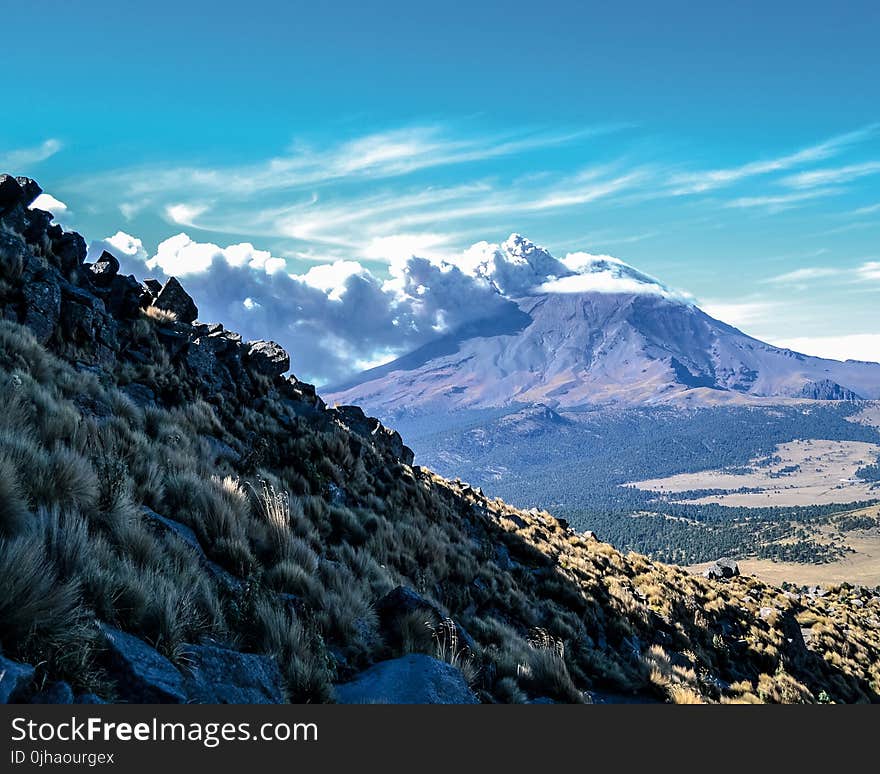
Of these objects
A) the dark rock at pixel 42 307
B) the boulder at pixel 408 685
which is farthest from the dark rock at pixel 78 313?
the boulder at pixel 408 685

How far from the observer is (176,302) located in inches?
867

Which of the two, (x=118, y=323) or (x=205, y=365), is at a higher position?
(x=118, y=323)

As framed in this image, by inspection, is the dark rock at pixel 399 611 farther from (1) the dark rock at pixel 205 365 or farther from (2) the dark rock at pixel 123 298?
(2) the dark rock at pixel 123 298

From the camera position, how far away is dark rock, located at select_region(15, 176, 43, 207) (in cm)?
2018

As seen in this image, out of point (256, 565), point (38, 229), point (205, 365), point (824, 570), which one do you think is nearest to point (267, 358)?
point (205, 365)

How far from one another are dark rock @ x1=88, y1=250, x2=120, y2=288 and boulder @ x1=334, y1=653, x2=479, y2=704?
733 inches

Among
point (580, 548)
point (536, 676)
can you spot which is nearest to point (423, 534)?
point (536, 676)

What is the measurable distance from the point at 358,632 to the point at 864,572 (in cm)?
22070

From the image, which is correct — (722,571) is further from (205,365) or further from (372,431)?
(205,365)

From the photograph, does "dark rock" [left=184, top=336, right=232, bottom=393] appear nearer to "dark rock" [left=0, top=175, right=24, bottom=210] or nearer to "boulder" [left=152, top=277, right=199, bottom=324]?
"boulder" [left=152, top=277, right=199, bottom=324]

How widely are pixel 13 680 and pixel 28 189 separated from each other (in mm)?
23208

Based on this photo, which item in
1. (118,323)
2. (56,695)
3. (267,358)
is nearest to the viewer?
(56,695)

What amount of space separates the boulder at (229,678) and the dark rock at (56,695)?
878mm

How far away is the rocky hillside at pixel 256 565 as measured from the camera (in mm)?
4547
